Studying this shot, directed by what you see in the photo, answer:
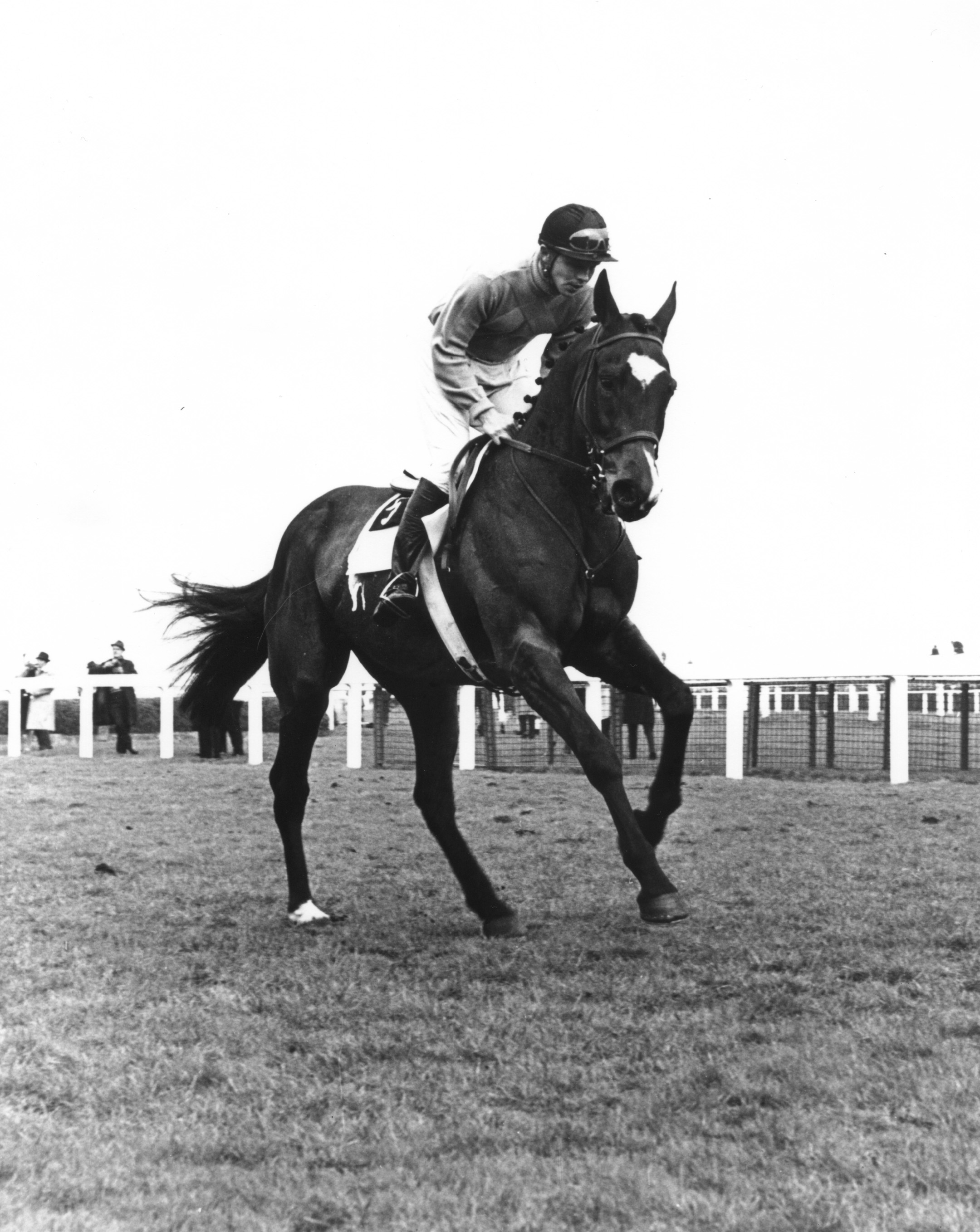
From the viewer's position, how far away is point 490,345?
5.93 m

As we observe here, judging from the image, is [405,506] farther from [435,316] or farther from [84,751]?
[84,751]

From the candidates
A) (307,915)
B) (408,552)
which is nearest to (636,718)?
(307,915)

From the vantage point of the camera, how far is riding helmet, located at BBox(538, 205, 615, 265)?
528 cm

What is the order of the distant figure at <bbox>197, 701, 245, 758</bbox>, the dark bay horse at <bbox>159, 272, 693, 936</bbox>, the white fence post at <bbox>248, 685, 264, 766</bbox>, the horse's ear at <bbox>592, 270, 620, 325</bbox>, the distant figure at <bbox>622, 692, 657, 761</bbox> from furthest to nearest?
the white fence post at <bbox>248, 685, 264, 766</bbox> < the distant figure at <bbox>622, 692, 657, 761</bbox> < the distant figure at <bbox>197, 701, 245, 758</bbox> < the horse's ear at <bbox>592, 270, 620, 325</bbox> < the dark bay horse at <bbox>159, 272, 693, 936</bbox>

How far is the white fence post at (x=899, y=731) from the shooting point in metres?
12.5

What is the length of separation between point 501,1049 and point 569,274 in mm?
3164

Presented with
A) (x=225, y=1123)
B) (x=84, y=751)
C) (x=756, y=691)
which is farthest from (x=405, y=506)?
(x=84, y=751)

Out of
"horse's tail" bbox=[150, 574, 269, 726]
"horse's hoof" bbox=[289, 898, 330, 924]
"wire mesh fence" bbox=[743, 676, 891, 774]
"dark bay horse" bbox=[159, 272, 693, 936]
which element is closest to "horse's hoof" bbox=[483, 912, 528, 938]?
"dark bay horse" bbox=[159, 272, 693, 936]

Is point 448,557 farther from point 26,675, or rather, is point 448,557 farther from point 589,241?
point 26,675

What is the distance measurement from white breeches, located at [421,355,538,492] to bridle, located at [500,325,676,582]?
526 mm

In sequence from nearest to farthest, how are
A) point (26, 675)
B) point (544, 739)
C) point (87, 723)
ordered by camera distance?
point (87, 723) → point (544, 739) → point (26, 675)

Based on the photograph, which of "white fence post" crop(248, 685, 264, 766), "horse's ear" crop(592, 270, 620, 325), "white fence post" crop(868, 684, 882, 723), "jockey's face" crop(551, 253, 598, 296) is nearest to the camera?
"horse's ear" crop(592, 270, 620, 325)

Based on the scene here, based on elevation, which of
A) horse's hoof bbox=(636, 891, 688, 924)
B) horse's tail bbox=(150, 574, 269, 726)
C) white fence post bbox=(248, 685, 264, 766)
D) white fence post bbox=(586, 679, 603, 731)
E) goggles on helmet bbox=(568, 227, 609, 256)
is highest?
goggles on helmet bbox=(568, 227, 609, 256)

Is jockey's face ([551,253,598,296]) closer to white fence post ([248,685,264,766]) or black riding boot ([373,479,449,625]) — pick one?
black riding boot ([373,479,449,625])
